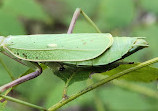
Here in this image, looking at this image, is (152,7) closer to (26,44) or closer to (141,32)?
(141,32)

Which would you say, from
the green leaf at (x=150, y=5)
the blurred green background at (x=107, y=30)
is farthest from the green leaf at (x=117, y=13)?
the green leaf at (x=150, y=5)

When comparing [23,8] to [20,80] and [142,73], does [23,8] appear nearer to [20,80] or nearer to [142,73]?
[20,80]

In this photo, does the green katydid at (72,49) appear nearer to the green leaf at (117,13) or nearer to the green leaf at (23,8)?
the green leaf at (23,8)

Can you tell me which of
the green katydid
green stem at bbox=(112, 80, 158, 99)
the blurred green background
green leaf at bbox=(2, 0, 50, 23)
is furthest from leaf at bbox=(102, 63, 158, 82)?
green leaf at bbox=(2, 0, 50, 23)

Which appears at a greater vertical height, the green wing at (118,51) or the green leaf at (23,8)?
the green leaf at (23,8)

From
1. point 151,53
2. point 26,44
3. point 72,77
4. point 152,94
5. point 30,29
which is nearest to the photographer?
point 72,77

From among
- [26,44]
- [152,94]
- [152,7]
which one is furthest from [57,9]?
[26,44]

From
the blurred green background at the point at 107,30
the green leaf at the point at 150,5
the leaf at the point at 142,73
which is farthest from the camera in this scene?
the green leaf at the point at 150,5
